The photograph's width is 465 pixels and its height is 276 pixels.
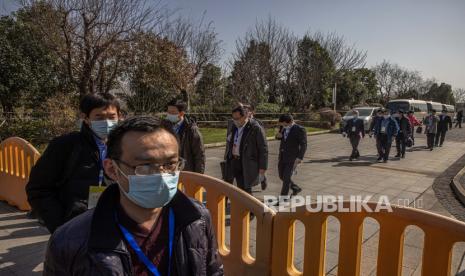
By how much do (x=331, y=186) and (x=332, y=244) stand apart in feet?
11.8

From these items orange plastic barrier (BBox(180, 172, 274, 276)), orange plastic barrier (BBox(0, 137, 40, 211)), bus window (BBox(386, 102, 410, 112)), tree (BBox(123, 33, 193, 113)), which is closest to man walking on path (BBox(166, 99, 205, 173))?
orange plastic barrier (BBox(180, 172, 274, 276))

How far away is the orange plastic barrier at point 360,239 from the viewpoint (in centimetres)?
225

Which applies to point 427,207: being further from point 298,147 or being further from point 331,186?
point 298,147

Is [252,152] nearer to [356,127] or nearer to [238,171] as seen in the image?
[238,171]

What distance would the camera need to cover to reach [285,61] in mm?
26766

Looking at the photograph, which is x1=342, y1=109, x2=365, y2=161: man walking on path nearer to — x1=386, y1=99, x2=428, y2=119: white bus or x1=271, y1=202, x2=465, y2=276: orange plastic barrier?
x1=271, y1=202, x2=465, y2=276: orange plastic barrier

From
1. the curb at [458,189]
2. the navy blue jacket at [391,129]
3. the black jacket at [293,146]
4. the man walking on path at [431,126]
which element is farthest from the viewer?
the man walking on path at [431,126]

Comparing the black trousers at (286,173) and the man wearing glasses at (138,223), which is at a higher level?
the man wearing glasses at (138,223)

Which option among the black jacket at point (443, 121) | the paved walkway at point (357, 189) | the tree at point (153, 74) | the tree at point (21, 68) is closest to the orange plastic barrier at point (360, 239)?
the paved walkway at point (357, 189)

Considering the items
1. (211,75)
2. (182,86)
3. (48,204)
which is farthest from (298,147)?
(211,75)

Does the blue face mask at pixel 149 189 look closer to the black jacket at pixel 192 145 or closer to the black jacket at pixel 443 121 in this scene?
the black jacket at pixel 192 145

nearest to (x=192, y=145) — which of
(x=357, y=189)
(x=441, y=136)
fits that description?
(x=357, y=189)

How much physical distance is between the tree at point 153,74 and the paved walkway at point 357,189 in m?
4.04

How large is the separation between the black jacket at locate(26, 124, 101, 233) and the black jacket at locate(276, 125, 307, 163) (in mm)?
4203
